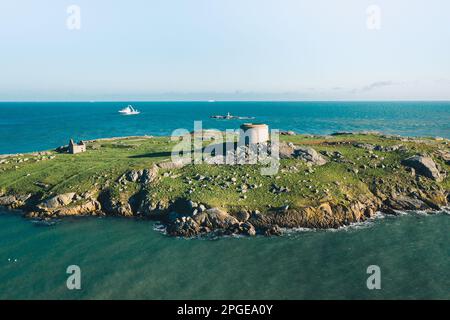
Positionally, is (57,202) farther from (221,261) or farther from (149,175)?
(221,261)

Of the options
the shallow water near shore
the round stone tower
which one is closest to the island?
the shallow water near shore

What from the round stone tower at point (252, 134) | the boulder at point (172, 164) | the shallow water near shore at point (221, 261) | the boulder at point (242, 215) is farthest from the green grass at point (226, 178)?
the round stone tower at point (252, 134)

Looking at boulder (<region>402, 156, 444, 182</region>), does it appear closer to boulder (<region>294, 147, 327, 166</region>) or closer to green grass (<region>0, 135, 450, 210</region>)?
green grass (<region>0, 135, 450, 210</region>)

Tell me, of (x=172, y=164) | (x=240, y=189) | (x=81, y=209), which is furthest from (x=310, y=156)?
(x=81, y=209)

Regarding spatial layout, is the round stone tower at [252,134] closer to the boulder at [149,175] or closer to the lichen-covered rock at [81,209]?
the boulder at [149,175]

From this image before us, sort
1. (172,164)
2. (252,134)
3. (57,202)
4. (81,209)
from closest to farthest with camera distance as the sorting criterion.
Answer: (81,209), (57,202), (172,164), (252,134)

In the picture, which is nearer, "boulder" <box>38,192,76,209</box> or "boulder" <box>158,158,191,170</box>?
"boulder" <box>38,192,76,209</box>

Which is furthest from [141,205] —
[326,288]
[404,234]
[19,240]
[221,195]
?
[404,234]
